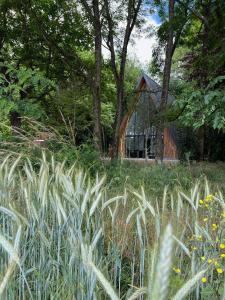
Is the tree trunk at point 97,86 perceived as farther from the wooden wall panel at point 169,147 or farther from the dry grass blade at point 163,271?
the wooden wall panel at point 169,147

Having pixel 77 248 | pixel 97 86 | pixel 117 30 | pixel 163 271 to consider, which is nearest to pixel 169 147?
pixel 117 30

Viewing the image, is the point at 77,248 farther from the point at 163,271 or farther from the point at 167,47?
the point at 167,47

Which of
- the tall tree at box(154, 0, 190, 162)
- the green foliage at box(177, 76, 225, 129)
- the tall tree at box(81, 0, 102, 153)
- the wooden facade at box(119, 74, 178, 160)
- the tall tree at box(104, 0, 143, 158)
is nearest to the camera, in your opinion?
the green foliage at box(177, 76, 225, 129)

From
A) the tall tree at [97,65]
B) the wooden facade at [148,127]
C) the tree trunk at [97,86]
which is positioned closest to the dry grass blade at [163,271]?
the tree trunk at [97,86]

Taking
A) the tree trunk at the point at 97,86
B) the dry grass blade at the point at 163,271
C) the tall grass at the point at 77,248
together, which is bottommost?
the tall grass at the point at 77,248

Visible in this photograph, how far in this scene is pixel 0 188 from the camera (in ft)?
6.03

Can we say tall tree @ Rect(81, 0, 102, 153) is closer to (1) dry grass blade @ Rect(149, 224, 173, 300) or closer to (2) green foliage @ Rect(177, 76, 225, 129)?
(2) green foliage @ Rect(177, 76, 225, 129)

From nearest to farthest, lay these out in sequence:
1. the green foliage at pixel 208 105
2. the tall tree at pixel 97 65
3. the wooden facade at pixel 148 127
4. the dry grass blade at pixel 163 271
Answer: the dry grass blade at pixel 163 271, the green foliage at pixel 208 105, the tall tree at pixel 97 65, the wooden facade at pixel 148 127

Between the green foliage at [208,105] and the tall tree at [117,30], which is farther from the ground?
the tall tree at [117,30]

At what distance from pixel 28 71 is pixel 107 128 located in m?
11.8

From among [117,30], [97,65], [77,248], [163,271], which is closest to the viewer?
[163,271]

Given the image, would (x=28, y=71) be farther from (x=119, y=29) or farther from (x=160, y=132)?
(x=119, y=29)

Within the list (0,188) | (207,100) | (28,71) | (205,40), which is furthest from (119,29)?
(0,188)

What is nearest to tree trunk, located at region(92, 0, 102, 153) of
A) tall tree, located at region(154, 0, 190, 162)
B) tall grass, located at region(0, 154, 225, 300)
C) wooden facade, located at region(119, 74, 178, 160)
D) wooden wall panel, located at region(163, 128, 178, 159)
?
tall tree, located at region(154, 0, 190, 162)
